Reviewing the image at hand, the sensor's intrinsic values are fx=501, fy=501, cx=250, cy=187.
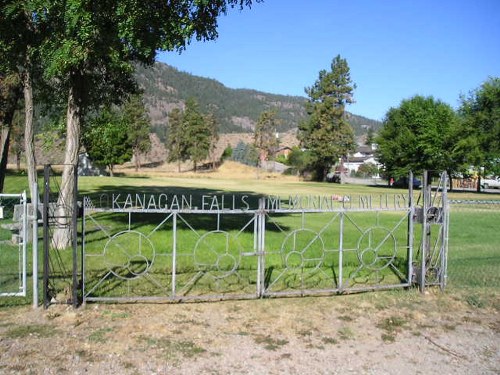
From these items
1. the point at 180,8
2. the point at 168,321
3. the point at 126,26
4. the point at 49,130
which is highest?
the point at 180,8

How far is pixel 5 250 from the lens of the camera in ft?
37.5

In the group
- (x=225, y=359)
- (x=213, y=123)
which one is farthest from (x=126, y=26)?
(x=213, y=123)

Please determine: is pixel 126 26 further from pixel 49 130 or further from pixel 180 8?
pixel 49 130

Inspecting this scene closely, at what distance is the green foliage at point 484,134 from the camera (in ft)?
169

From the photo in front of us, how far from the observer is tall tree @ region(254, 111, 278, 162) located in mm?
92688

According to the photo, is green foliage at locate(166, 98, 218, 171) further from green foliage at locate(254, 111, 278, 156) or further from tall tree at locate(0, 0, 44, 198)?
tall tree at locate(0, 0, 44, 198)

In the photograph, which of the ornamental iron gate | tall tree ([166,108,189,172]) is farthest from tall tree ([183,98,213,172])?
the ornamental iron gate

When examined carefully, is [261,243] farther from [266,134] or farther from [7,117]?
[266,134]

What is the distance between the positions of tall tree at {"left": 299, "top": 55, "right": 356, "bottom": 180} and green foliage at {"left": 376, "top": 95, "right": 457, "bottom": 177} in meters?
8.04

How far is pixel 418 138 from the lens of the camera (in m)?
55.8

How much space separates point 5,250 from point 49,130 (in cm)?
462

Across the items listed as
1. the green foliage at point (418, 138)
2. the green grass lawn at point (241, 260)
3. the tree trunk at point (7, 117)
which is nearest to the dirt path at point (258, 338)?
the green grass lawn at point (241, 260)

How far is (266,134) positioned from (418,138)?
4132 centimetres

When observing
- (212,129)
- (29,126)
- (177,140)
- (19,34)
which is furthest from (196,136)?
(19,34)
